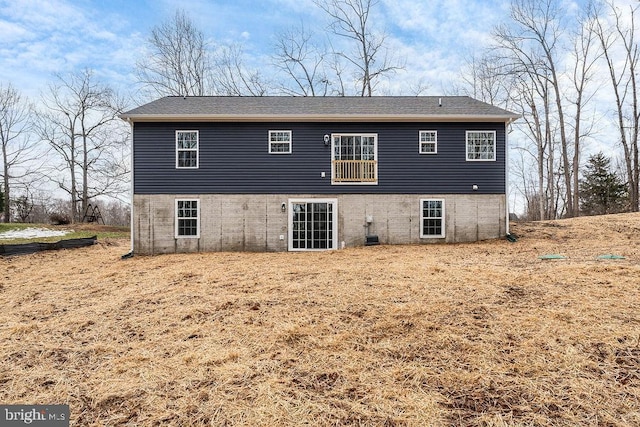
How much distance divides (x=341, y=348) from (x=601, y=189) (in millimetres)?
30302

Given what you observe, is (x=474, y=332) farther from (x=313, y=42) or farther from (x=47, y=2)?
(x=313, y=42)

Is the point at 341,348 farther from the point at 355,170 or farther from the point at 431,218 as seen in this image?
the point at 431,218

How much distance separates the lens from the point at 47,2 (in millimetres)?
10750

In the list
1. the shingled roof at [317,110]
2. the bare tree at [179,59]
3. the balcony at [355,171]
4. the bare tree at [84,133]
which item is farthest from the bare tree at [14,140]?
the balcony at [355,171]

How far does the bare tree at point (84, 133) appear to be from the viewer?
22.9 m

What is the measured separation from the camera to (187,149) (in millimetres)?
10961

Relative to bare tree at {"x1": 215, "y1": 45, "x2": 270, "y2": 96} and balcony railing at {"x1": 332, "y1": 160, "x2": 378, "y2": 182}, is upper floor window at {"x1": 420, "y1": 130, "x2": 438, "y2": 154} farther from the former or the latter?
bare tree at {"x1": 215, "y1": 45, "x2": 270, "y2": 96}

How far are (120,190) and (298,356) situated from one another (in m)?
25.6

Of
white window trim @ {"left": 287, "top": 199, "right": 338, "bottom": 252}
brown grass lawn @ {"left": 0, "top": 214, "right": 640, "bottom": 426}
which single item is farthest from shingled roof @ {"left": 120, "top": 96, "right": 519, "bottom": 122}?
brown grass lawn @ {"left": 0, "top": 214, "right": 640, "bottom": 426}

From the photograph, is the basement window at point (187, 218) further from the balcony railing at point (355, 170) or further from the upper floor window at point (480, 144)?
the upper floor window at point (480, 144)

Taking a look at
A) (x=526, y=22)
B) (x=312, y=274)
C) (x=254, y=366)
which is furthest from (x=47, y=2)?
(x=526, y=22)

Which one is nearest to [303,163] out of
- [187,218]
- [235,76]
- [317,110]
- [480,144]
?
[317,110]

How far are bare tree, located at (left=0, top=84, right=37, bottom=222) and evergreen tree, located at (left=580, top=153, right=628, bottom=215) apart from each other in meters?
42.5

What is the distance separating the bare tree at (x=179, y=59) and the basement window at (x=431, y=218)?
18245mm
